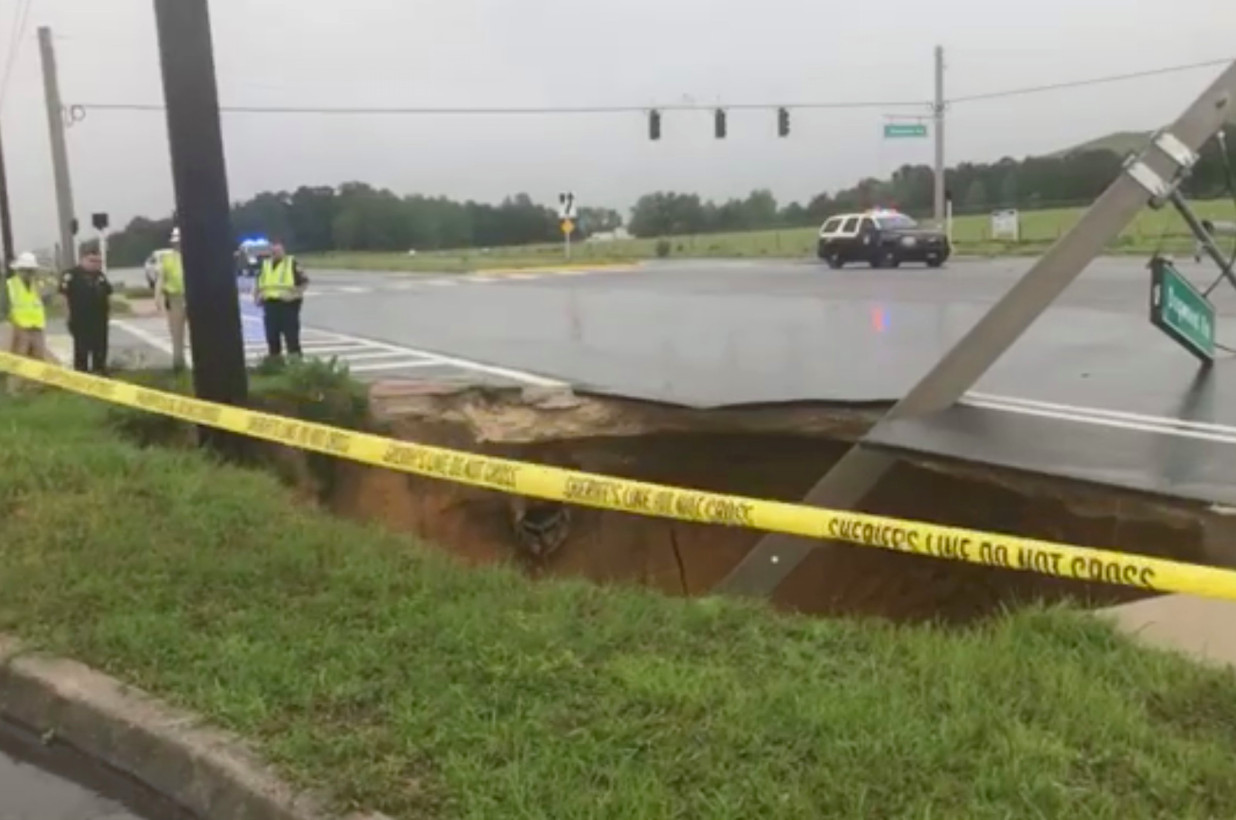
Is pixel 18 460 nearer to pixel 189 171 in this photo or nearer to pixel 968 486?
pixel 189 171

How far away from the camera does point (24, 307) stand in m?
13.5

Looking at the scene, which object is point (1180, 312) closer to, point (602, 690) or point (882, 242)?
point (602, 690)

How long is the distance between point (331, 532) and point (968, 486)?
4.27 m

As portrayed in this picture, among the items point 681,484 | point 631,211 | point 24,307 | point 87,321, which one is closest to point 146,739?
point 681,484

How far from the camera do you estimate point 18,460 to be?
23.7ft

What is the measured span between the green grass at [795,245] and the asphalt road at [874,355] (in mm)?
14258

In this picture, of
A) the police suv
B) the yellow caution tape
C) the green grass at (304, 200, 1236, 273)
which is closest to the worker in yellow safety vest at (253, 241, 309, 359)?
the yellow caution tape

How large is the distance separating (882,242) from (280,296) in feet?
83.7

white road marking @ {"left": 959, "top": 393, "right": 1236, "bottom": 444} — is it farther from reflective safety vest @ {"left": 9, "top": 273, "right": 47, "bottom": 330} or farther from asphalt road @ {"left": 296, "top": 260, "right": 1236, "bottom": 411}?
reflective safety vest @ {"left": 9, "top": 273, "right": 47, "bottom": 330}

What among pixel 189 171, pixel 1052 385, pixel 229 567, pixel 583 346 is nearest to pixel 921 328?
pixel 583 346

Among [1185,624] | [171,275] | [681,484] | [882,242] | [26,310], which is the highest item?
[171,275]

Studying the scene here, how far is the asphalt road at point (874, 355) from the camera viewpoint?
333 inches

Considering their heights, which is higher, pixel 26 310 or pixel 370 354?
pixel 26 310

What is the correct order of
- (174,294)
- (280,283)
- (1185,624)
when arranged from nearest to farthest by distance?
(1185,624)
(280,283)
(174,294)
